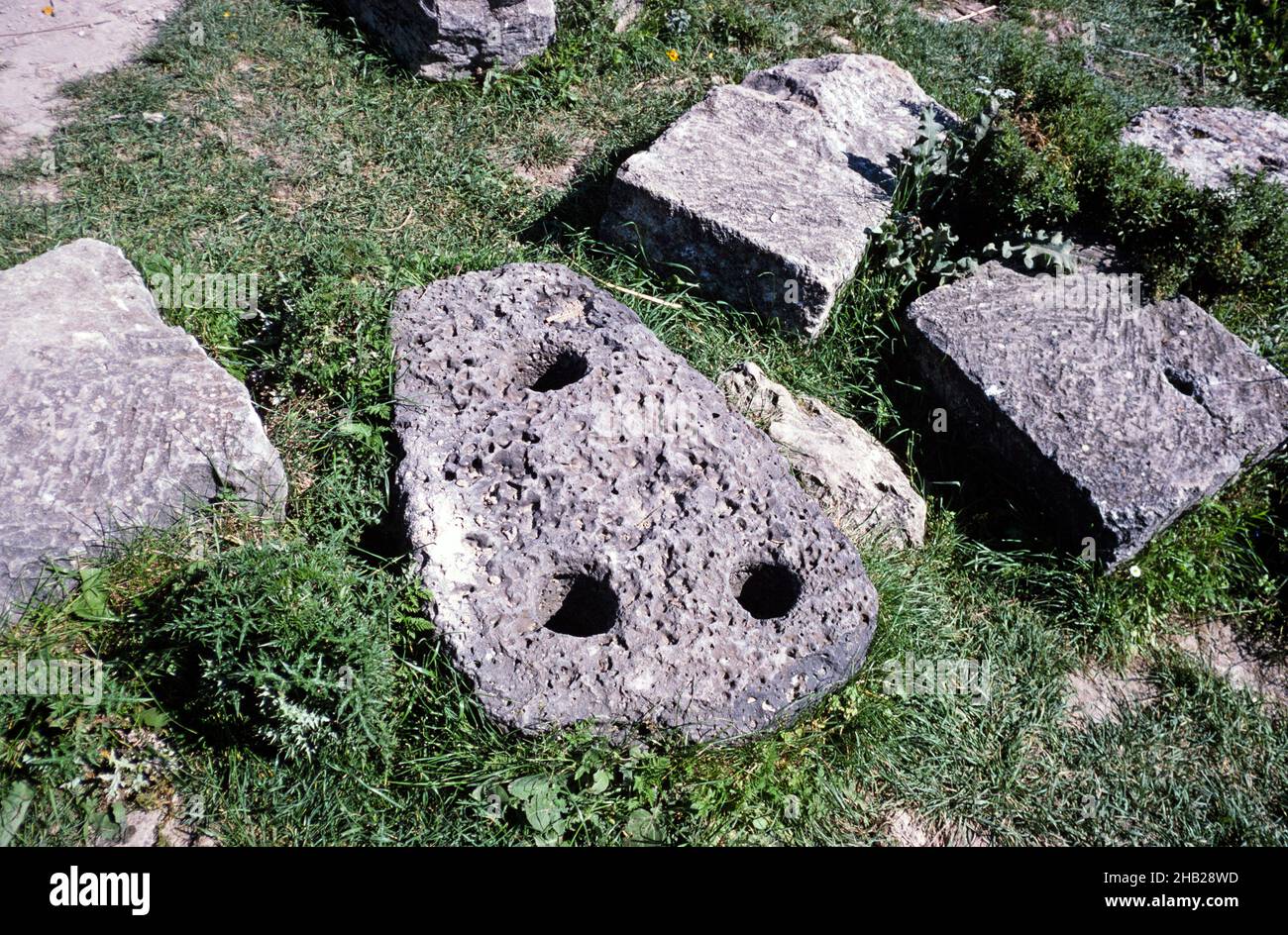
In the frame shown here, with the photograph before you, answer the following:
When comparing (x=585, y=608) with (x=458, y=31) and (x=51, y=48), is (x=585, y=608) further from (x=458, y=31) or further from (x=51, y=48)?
(x=51, y=48)

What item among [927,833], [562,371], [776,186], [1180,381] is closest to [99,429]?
[562,371]

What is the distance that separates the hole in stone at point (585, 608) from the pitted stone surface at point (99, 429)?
1.12 m

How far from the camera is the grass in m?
3.05

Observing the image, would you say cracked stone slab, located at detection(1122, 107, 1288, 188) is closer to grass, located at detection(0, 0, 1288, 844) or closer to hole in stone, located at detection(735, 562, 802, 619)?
grass, located at detection(0, 0, 1288, 844)

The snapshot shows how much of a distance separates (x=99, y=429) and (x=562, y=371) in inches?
65.4

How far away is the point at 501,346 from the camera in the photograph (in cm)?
387

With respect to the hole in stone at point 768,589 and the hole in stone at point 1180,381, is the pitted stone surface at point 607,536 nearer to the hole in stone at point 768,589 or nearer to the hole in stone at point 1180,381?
the hole in stone at point 768,589

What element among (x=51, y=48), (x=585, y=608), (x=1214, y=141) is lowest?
(x=585, y=608)

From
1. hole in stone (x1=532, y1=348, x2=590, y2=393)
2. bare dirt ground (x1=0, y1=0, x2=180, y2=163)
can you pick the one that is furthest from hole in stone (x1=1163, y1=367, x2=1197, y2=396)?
bare dirt ground (x1=0, y1=0, x2=180, y2=163)

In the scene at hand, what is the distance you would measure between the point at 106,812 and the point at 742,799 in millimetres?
1933

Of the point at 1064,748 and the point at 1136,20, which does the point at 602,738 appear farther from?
the point at 1136,20

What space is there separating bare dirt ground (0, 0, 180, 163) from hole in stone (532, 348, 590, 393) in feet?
10.00

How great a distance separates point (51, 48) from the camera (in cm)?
541
